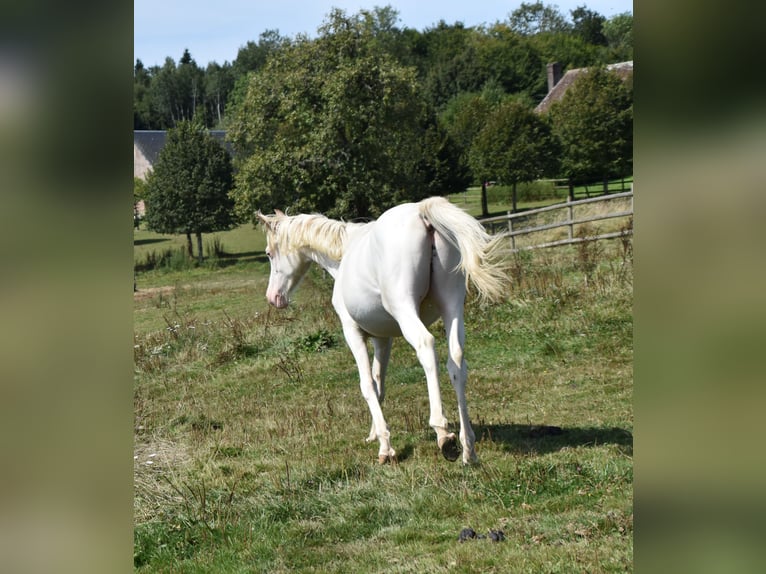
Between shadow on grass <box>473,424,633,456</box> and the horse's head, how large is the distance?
2.70 m

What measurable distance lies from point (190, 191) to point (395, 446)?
119 ft

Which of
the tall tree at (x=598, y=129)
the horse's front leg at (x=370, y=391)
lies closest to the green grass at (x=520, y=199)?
the tall tree at (x=598, y=129)

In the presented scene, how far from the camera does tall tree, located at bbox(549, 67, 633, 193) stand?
37781mm

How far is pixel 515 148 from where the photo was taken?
3991cm

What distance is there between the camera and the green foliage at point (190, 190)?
4091 centimetres

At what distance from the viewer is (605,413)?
707cm

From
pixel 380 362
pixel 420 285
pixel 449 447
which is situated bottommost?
pixel 449 447

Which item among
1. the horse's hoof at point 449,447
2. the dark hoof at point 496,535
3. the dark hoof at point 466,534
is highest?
the horse's hoof at point 449,447

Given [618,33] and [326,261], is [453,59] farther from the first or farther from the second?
[326,261]

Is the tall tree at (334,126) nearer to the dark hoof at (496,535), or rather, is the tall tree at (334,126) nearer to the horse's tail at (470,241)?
the horse's tail at (470,241)

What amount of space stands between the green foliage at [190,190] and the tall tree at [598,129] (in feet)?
58.2

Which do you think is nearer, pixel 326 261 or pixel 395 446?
pixel 395 446

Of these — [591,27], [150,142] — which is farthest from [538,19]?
[150,142]
